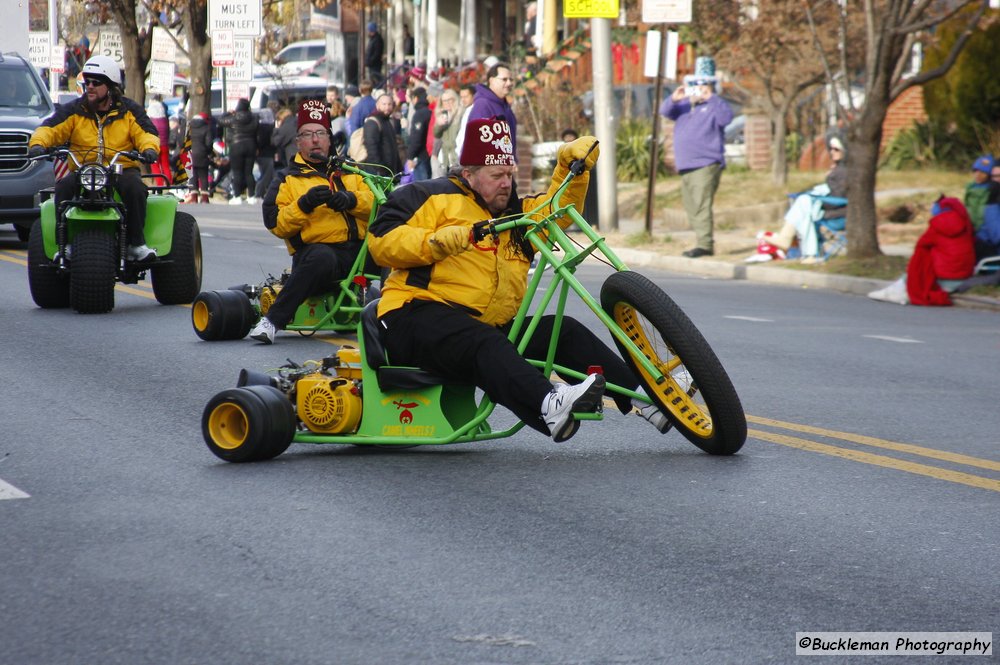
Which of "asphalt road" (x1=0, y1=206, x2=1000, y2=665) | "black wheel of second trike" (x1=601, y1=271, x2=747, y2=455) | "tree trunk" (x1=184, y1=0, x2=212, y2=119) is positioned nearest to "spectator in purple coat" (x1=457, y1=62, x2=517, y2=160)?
"asphalt road" (x1=0, y1=206, x2=1000, y2=665)

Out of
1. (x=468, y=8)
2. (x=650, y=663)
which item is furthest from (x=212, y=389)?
(x=468, y=8)

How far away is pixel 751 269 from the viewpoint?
1861 centimetres

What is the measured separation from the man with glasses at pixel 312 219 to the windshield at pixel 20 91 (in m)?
10.3

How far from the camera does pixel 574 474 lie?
675 centimetres

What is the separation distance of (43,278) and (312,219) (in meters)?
3.28

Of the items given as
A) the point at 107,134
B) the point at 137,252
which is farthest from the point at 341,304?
the point at 107,134

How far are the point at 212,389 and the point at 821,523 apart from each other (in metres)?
4.24

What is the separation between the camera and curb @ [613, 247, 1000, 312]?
15664mm

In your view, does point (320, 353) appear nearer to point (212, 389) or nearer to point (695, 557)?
point (212, 389)

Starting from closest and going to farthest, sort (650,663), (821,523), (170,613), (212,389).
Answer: (650,663) < (170,613) < (821,523) < (212,389)

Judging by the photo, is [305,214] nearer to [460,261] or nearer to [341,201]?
[341,201]

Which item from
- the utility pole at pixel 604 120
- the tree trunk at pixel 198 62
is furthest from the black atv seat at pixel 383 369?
the tree trunk at pixel 198 62

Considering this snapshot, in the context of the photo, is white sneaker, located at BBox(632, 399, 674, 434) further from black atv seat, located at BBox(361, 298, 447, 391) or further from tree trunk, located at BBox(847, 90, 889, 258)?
tree trunk, located at BBox(847, 90, 889, 258)

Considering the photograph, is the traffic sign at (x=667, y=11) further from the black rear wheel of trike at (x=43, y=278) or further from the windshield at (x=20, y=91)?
the black rear wheel of trike at (x=43, y=278)
